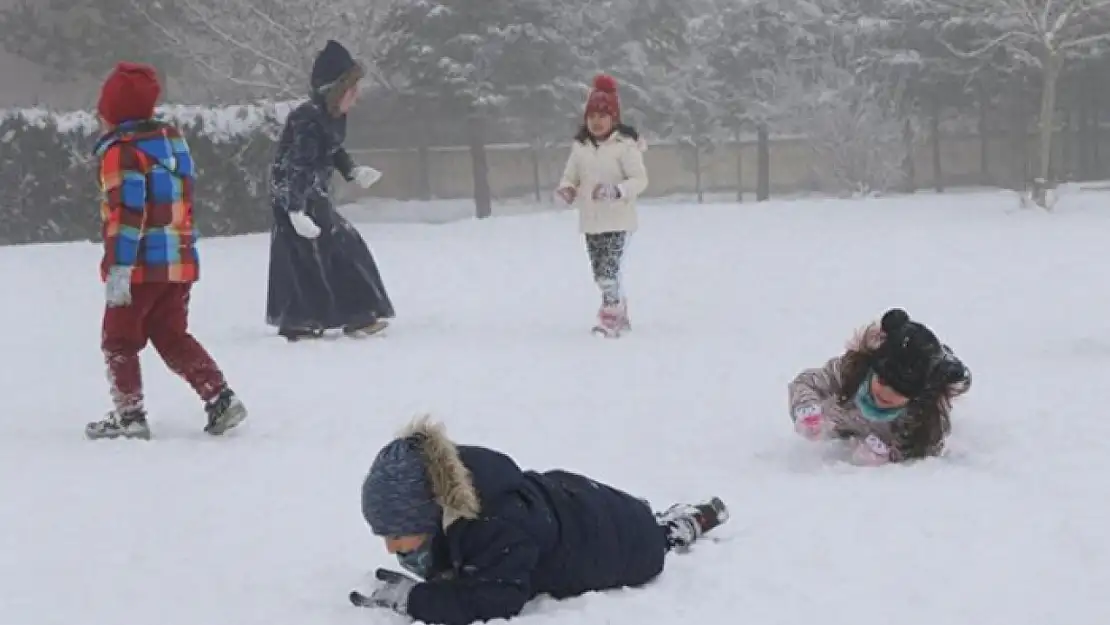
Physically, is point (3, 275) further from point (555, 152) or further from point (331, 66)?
point (555, 152)

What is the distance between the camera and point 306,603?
363 centimetres

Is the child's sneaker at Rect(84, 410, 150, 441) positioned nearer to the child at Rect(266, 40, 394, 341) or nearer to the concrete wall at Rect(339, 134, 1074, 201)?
the child at Rect(266, 40, 394, 341)

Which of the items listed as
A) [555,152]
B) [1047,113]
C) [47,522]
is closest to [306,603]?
[47,522]

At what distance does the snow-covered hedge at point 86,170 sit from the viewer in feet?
56.1

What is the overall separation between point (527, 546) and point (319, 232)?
540cm

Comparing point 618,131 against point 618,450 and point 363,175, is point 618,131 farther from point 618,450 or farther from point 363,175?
point 618,450

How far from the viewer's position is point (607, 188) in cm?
890

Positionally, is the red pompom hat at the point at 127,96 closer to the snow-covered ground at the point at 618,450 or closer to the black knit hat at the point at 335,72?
the snow-covered ground at the point at 618,450

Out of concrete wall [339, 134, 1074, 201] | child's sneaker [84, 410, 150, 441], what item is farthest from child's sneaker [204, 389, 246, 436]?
concrete wall [339, 134, 1074, 201]

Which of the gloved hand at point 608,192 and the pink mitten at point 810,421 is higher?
the gloved hand at point 608,192

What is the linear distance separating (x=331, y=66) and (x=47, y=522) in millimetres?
4437

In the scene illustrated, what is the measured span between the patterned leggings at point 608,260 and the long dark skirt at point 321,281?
154cm

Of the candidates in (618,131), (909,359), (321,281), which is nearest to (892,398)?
(909,359)

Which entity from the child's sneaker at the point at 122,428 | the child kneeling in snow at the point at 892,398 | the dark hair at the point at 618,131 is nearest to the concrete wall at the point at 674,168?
the dark hair at the point at 618,131
